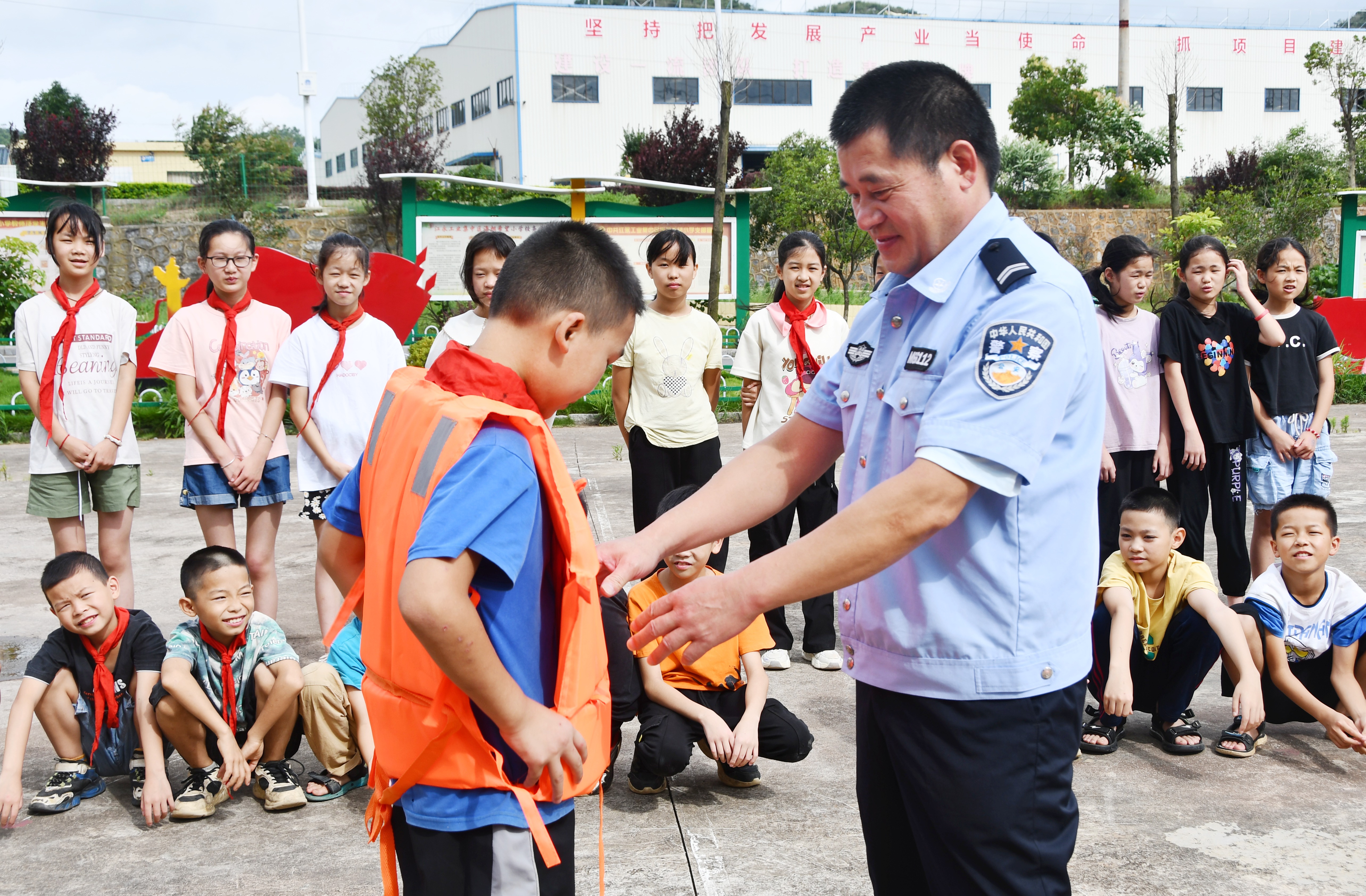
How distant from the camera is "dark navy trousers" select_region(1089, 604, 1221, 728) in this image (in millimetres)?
3455

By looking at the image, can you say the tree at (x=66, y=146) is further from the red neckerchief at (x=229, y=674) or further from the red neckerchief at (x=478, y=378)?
the red neckerchief at (x=478, y=378)

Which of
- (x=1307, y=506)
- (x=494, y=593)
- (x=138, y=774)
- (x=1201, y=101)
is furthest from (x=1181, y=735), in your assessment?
(x=1201, y=101)

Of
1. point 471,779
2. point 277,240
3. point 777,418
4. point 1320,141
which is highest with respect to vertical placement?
point 1320,141

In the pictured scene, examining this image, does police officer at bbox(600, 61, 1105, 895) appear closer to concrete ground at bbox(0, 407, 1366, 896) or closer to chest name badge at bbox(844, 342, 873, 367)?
chest name badge at bbox(844, 342, 873, 367)

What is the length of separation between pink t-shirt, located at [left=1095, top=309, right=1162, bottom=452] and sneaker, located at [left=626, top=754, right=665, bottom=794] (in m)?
2.46

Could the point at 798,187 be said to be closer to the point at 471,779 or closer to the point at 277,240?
the point at 277,240

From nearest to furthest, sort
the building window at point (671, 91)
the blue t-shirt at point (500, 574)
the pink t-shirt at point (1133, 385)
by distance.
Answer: the blue t-shirt at point (500, 574) → the pink t-shirt at point (1133, 385) → the building window at point (671, 91)

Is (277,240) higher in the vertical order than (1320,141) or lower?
lower

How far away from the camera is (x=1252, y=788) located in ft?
10.6

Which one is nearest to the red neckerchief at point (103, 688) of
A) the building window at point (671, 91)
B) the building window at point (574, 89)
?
the building window at point (574, 89)

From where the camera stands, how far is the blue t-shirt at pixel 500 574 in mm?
1494

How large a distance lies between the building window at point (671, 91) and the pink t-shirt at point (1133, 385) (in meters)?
31.5

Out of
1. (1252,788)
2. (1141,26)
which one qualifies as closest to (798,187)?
(1252,788)

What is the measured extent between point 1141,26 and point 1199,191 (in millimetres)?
15032
